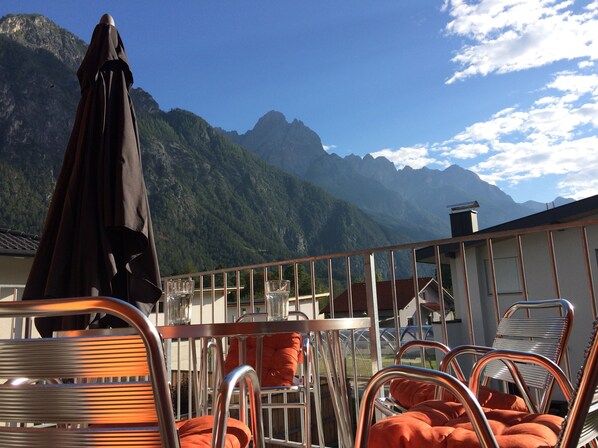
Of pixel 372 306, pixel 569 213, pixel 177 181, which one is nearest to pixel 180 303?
pixel 372 306

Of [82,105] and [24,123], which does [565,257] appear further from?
[24,123]

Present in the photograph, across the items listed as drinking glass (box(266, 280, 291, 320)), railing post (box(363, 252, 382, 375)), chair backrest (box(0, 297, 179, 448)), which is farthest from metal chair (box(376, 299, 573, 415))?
chair backrest (box(0, 297, 179, 448))

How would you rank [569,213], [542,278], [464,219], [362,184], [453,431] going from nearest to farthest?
[453,431]
[569,213]
[542,278]
[464,219]
[362,184]

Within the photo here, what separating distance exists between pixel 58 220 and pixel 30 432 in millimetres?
1874

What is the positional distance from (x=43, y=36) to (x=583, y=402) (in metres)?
66.9

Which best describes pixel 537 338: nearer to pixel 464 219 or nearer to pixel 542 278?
pixel 542 278

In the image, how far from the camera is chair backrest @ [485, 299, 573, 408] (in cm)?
186

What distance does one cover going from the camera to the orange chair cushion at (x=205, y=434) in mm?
1387

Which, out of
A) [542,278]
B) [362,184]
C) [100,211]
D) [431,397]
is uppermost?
[362,184]

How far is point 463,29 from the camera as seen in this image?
3332 inches

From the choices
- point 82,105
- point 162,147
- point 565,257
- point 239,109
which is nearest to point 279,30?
point 162,147

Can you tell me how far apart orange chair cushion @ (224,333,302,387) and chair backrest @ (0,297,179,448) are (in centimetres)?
189

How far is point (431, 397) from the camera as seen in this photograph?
83.4 inches

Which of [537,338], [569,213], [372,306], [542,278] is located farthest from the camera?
[542,278]
